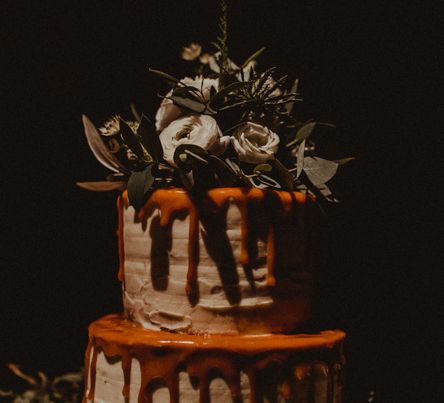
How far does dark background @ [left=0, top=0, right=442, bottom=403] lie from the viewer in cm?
266

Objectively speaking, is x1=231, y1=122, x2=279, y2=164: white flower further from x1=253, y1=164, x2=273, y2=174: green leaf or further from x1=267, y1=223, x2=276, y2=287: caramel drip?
x1=267, y1=223, x2=276, y2=287: caramel drip

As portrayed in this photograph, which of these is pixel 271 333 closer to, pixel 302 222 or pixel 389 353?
pixel 302 222

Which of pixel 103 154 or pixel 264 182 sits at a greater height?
pixel 103 154

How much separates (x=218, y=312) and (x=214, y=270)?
12 centimetres

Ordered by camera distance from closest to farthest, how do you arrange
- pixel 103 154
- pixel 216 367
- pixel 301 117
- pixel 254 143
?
1. pixel 216 367
2. pixel 254 143
3. pixel 103 154
4. pixel 301 117

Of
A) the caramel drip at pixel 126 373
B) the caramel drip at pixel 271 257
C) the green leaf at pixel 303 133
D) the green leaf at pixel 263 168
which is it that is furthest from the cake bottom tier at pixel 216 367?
the green leaf at pixel 303 133

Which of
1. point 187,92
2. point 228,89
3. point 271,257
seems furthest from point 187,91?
point 271,257

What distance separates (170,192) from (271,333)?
1.71ft

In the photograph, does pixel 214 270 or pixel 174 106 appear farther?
pixel 174 106

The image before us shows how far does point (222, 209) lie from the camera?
1791mm

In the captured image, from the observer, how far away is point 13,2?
2639mm

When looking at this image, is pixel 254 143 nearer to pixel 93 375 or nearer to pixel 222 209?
pixel 222 209

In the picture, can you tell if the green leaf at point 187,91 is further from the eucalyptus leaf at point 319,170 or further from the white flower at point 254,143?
the eucalyptus leaf at point 319,170

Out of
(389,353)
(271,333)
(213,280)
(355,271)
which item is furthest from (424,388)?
(213,280)
